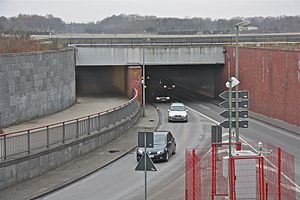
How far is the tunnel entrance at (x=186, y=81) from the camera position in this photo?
6171 cm

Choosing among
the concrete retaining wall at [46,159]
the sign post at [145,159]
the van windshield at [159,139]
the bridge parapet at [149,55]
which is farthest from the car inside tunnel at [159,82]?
the sign post at [145,159]

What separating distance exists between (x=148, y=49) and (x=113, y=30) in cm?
9480

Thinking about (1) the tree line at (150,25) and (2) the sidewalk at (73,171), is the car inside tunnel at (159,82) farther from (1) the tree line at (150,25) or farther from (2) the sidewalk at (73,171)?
(1) the tree line at (150,25)

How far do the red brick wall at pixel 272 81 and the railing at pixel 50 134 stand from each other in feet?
39.3

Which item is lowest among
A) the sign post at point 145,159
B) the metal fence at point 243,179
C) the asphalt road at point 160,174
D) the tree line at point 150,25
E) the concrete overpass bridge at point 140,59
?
the asphalt road at point 160,174

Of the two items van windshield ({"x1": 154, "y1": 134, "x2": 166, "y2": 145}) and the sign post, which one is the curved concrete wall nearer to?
van windshield ({"x1": 154, "y1": 134, "x2": 166, "y2": 145})

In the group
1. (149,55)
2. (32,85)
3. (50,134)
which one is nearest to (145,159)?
(50,134)

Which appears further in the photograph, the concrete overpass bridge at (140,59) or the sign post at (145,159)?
the concrete overpass bridge at (140,59)

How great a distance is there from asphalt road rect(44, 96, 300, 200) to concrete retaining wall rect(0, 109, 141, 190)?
1.66 meters

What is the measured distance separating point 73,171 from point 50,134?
173 centimetres

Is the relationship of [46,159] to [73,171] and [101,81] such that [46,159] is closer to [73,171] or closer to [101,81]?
[73,171]

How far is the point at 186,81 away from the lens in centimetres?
7925

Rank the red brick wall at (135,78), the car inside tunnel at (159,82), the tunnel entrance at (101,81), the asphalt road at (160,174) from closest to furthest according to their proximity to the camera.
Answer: the asphalt road at (160,174), the red brick wall at (135,78), the tunnel entrance at (101,81), the car inside tunnel at (159,82)

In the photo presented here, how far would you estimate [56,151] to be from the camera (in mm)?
22672
